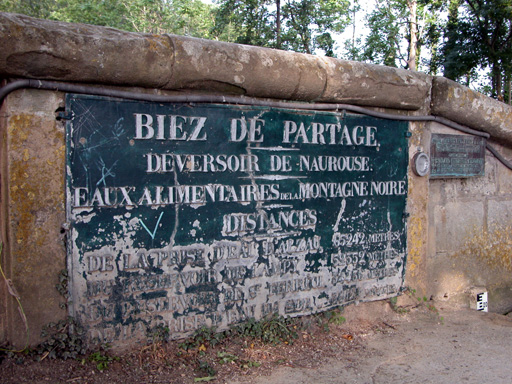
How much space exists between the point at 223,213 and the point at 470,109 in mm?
2558

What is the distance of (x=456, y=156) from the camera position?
4.32 meters

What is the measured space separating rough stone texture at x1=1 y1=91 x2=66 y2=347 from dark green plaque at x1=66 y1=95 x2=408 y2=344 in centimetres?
9

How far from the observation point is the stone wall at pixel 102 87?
245cm

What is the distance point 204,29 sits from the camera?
742 inches

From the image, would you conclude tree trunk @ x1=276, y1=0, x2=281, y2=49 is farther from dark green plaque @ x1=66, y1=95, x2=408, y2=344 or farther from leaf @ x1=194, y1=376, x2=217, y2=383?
leaf @ x1=194, y1=376, x2=217, y2=383

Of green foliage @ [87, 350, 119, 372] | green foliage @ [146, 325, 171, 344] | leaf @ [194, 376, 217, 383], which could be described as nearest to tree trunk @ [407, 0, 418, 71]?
green foliage @ [146, 325, 171, 344]

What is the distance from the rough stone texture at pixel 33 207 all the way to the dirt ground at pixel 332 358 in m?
0.27

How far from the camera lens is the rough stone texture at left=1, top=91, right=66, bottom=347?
246 centimetres

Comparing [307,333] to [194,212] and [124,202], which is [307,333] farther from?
[124,202]

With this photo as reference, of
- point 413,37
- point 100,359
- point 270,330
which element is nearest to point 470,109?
point 270,330

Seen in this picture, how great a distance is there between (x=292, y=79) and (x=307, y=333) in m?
1.83

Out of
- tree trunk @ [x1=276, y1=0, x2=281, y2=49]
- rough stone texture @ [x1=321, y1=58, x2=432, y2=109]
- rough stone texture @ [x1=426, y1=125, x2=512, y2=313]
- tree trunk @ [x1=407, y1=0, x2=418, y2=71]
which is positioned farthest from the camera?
tree trunk @ [x1=407, y1=0, x2=418, y2=71]

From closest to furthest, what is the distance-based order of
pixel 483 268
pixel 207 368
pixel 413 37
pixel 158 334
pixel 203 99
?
pixel 207 368 < pixel 158 334 < pixel 203 99 < pixel 483 268 < pixel 413 37

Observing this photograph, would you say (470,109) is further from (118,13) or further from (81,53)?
(118,13)
